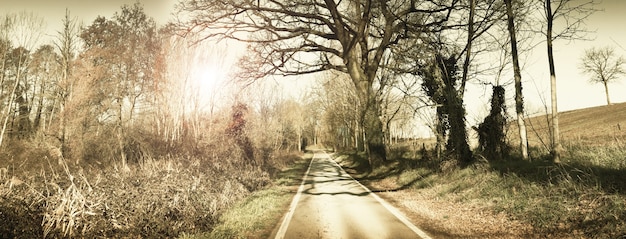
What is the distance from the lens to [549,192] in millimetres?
6535

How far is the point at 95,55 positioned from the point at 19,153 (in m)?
7.40

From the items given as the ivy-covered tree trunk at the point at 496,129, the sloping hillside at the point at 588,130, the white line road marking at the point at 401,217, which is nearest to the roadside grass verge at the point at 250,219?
the white line road marking at the point at 401,217

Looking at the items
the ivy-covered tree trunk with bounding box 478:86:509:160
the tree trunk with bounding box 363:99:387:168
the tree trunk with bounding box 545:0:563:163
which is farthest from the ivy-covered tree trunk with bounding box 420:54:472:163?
the tree trunk with bounding box 545:0:563:163

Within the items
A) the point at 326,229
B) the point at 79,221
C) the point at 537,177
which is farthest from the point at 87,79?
the point at 537,177

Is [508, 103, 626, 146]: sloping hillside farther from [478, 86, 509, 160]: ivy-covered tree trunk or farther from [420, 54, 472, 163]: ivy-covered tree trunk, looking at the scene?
[420, 54, 472, 163]: ivy-covered tree trunk

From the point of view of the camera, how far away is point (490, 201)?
770cm

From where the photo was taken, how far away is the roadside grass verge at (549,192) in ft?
17.1

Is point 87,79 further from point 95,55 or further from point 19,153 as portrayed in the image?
point 19,153

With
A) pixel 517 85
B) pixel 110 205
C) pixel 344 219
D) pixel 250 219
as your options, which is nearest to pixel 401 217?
pixel 344 219

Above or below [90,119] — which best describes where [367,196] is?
below

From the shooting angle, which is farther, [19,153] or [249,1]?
[19,153]

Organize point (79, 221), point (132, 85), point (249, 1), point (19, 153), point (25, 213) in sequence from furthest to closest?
point (132, 85), point (19, 153), point (249, 1), point (79, 221), point (25, 213)

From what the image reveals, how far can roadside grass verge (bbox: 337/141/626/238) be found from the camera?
5215mm

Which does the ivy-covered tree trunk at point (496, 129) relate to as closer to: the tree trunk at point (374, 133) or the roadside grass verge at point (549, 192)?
the roadside grass verge at point (549, 192)
